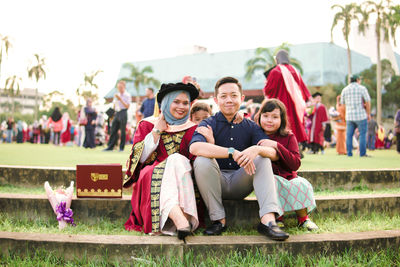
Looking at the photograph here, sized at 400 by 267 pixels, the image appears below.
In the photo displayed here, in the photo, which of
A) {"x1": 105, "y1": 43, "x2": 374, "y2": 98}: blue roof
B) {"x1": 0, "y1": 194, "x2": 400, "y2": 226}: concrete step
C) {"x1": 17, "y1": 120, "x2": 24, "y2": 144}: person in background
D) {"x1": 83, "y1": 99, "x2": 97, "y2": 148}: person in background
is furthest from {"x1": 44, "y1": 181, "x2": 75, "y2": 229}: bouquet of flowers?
{"x1": 105, "y1": 43, "x2": 374, "y2": 98}: blue roof

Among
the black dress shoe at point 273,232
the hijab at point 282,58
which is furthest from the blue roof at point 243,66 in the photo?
the black dress shoe at point 273,232

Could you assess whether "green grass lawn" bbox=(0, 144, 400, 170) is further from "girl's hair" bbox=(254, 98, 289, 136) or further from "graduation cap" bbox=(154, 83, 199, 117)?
"graduation cap" bbox=(154, 83, 199, 117)

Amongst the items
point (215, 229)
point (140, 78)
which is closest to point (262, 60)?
point (140, 78)

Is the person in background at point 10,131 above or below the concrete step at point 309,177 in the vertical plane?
above

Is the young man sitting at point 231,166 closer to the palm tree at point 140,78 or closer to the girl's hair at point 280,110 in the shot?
the girl's hair at point 280,110

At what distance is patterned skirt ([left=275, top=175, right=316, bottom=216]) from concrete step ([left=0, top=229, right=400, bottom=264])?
1.40ft

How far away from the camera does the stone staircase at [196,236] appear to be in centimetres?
266

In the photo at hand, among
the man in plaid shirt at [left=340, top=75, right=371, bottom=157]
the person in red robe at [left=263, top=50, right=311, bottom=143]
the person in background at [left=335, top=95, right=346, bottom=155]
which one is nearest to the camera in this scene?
the person in red robe at [left=263, top=50, right=311, bottom=143]

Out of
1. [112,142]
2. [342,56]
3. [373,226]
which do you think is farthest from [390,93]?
[373,226]

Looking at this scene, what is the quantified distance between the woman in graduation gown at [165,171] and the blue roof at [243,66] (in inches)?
1147

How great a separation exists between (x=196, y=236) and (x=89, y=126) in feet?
33.4

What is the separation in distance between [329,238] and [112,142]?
8.04m

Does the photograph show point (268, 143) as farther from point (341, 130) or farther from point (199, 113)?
point (341, 130)

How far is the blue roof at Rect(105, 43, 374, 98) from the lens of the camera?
32.1 meters
